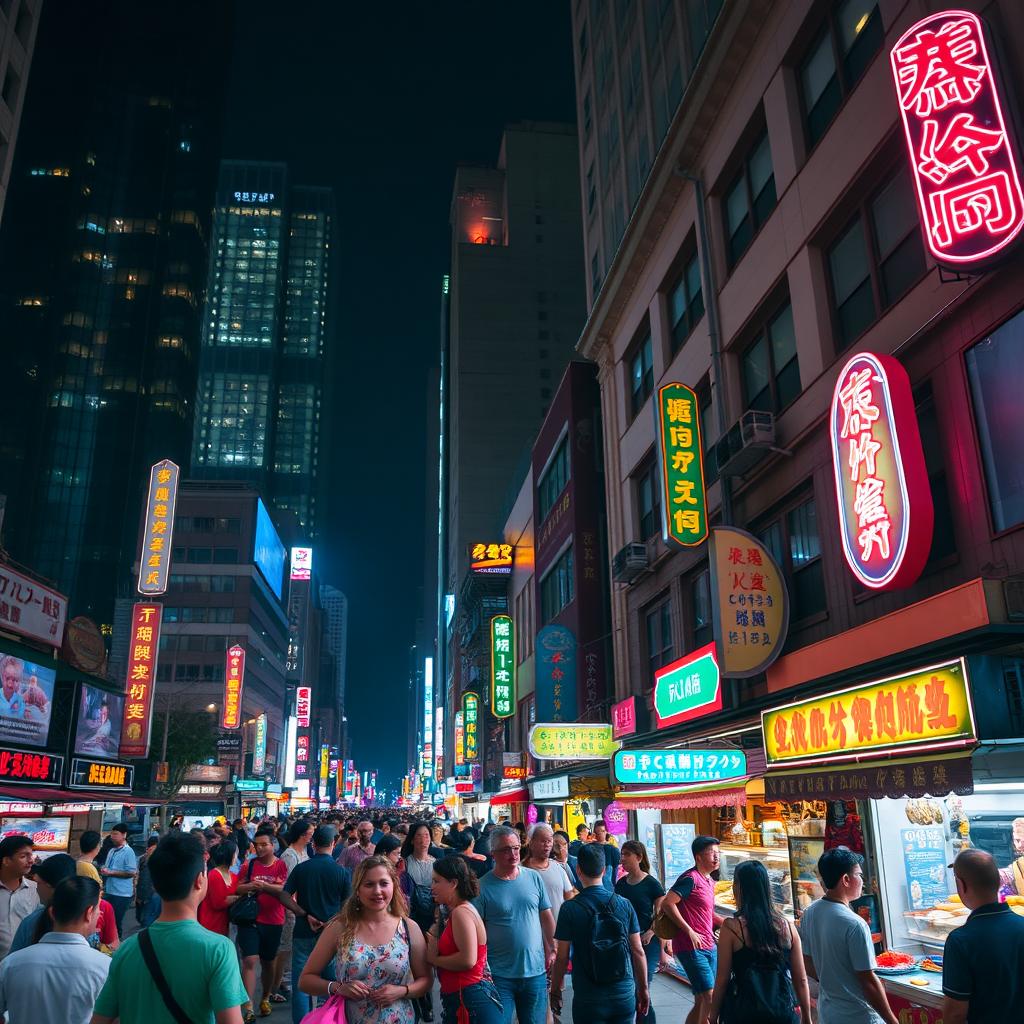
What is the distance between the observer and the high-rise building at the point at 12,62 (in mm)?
36719

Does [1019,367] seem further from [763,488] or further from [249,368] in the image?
[249,368]

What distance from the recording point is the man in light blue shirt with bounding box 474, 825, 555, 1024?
21.1ft

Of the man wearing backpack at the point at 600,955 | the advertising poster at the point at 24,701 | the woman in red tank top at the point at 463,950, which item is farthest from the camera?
the advertising poster at the point at 24,701

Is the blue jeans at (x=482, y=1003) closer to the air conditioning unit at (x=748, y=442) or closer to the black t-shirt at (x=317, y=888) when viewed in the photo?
the black t-shirt at (x=317, y=888)

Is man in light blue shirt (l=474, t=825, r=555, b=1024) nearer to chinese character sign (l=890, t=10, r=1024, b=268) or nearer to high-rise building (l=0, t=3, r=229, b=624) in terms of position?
chinese character sign (l=890, t=10, r=1024, b=268)

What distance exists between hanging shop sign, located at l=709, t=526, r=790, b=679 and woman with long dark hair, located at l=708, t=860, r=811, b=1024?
9.09 metres

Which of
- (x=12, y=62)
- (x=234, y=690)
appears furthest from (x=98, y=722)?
(x=234, y=690)

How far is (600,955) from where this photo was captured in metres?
6.33

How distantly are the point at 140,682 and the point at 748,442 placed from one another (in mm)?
31760

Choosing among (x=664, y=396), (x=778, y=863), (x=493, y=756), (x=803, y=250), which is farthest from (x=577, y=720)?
(x=493, y=756)

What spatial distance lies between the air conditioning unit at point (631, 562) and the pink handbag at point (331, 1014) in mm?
18121

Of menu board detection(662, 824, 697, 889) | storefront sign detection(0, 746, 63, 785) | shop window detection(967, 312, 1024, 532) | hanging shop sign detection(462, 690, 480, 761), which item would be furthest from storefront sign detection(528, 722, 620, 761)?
hanging shop sign detection(462, 690, 480, 761)

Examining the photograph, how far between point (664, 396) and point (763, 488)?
333 centimetres

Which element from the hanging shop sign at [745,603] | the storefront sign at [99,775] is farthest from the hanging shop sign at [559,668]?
the hanging shop sign at [745,603]
